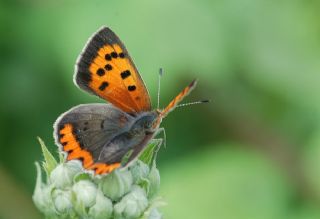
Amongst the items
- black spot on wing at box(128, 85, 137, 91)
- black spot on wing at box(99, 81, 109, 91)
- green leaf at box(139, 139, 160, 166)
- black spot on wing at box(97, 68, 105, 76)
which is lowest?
green leaf at box(139, 139, 160, 166)

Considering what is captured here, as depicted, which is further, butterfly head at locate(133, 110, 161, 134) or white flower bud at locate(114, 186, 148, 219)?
butterfly head at locate(133, 110, 161, 134)

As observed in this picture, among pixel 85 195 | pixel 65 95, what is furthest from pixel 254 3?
pixel 85 195

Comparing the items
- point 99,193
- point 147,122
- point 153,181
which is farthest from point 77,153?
point 147,122

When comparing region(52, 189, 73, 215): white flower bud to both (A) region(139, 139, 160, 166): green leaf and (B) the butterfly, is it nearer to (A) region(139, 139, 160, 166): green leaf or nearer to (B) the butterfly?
(B) the butterfly

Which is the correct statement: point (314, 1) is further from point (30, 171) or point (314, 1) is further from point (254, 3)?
point (30, 171)

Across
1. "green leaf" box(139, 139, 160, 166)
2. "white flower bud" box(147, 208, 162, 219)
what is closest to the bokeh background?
"green leaf" box(139, 139, 160, 166)
